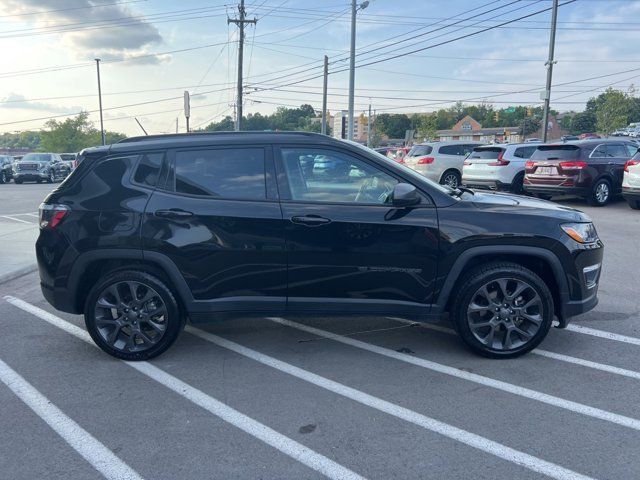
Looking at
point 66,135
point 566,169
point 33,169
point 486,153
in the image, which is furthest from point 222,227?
point 66,135

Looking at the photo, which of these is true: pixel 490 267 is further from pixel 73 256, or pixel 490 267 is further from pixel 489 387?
pixel 73 256

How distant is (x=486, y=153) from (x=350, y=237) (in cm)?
1255

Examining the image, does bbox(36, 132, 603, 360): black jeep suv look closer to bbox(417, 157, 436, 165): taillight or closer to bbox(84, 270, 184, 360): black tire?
bbox(84, 270, 184, 360): black tire

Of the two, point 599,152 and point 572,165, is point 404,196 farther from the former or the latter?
point 599,152

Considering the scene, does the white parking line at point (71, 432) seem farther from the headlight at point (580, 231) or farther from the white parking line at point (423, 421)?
the headlight at point (580, 231)

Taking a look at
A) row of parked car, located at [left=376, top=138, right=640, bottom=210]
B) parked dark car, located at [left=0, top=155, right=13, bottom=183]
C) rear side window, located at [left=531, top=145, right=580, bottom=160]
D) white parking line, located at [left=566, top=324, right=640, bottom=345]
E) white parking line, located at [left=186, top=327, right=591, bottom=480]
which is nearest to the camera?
white parking line, located at [left=186, top=327, right=591, bottom=480]

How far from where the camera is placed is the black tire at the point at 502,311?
13.3 feet

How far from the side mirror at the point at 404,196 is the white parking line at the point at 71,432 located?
8.08ft

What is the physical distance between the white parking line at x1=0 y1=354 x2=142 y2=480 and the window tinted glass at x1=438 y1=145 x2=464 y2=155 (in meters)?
15.3

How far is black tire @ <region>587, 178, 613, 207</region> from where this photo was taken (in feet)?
42.4

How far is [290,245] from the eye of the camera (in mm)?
4020

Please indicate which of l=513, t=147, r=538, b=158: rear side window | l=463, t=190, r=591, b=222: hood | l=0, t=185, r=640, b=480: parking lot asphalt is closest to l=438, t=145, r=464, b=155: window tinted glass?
l=513, t=147, r=538, b=158: rear side window

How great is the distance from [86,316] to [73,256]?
50 cm

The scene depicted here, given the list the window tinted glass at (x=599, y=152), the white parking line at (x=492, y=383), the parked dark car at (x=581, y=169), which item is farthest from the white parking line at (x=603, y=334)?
the window tinted glass at (x=599, y=152)
